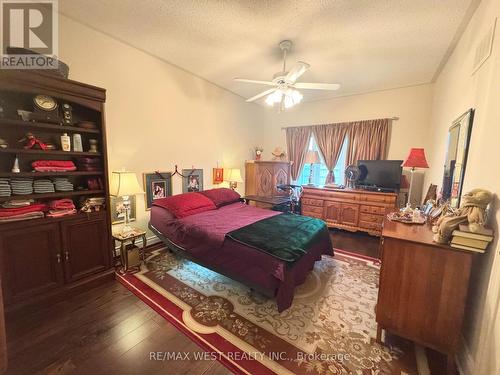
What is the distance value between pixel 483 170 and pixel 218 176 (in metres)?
3.56

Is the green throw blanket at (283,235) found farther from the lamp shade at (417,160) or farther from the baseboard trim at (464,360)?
the lamp shade at (417,160)

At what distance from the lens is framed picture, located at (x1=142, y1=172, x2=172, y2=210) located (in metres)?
3.13

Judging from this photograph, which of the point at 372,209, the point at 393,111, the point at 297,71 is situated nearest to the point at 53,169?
the point at 297,71

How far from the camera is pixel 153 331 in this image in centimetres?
171

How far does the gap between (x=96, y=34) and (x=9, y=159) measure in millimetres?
1673

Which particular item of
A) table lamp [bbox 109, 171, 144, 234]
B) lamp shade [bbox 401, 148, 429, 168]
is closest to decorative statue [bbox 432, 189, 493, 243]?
lamp shade [bbox 401, 148, 429, 168]

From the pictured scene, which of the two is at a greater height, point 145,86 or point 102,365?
point 145,86

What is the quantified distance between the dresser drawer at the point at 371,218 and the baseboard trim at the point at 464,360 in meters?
2.34

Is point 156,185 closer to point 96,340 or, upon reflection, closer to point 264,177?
point 96,340

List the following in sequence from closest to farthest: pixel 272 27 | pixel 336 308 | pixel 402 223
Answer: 1. pixel 402 223
2. pixel 336 308
3. pixel 272 27

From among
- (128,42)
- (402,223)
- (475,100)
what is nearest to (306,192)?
(402,223)

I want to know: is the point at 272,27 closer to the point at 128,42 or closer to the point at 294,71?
the point at 294,71

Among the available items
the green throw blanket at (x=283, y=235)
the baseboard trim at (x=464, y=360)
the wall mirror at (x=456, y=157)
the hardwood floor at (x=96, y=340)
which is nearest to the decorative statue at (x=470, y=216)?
the wall mirror at (x=456, y=157)

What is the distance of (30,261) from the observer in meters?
1.85
